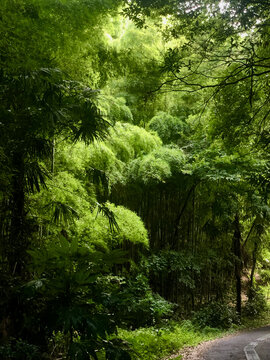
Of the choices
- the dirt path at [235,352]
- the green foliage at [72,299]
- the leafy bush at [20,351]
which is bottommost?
the dirt path at [235,352]

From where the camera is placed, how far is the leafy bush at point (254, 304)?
1148 cm

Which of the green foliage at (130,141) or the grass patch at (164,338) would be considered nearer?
the grass patch at (164,338)

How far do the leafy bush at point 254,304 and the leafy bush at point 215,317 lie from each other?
5.10ft

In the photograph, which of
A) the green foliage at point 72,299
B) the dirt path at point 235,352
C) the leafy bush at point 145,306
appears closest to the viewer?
the green foliage at point 72,299

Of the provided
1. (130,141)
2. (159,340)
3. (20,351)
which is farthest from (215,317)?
(20,351)

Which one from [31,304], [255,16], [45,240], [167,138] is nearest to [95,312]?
[31,304]

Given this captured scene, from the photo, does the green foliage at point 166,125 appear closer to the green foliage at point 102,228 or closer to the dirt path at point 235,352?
the green foliage at point 102,228

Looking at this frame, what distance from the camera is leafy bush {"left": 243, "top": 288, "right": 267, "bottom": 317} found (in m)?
11.5

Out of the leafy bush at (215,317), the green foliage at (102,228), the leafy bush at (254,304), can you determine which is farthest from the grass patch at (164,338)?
the leafy bush at (254,304)

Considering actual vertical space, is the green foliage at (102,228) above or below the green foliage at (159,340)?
above

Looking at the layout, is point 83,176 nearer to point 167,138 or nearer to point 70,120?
point 70,120

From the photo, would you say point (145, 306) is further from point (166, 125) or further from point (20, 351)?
point (20, 351)

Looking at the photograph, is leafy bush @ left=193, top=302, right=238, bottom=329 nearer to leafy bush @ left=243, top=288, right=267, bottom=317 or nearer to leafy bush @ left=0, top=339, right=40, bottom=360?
leafy bush @ left=243, top=288, right=267, bottom=317

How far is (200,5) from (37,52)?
1.62 meters
